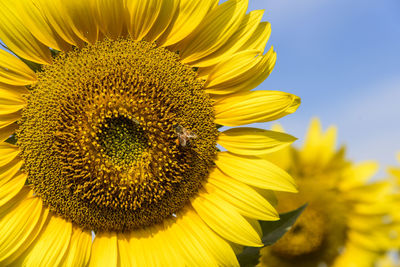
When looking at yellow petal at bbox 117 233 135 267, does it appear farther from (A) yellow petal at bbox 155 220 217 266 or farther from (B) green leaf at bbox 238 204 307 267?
(B) green leaf at bbox 238 204 307 267

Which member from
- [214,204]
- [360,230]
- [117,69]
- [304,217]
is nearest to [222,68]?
[117,69]

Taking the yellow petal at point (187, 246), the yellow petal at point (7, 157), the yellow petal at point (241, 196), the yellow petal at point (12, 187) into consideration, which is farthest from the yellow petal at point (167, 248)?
the yellow petal at point (7, 157)

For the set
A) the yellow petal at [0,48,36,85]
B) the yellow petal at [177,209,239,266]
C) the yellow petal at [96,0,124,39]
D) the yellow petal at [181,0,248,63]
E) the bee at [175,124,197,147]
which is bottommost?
the yellow petal at [177,209,239,266]

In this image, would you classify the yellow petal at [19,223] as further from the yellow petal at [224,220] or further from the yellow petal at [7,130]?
the yellow petal at [224,220]

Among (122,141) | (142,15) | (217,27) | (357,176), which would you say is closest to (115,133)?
(122,141)

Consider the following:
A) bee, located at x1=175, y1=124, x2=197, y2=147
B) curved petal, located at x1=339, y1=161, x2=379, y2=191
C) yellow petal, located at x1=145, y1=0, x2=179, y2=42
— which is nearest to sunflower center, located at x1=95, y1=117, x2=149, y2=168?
bee, located at x1=175, y1=124, x2=197, y2=147

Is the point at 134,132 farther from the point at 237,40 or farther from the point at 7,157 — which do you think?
the point at 237,40

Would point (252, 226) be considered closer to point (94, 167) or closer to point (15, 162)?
point (94, 167)
